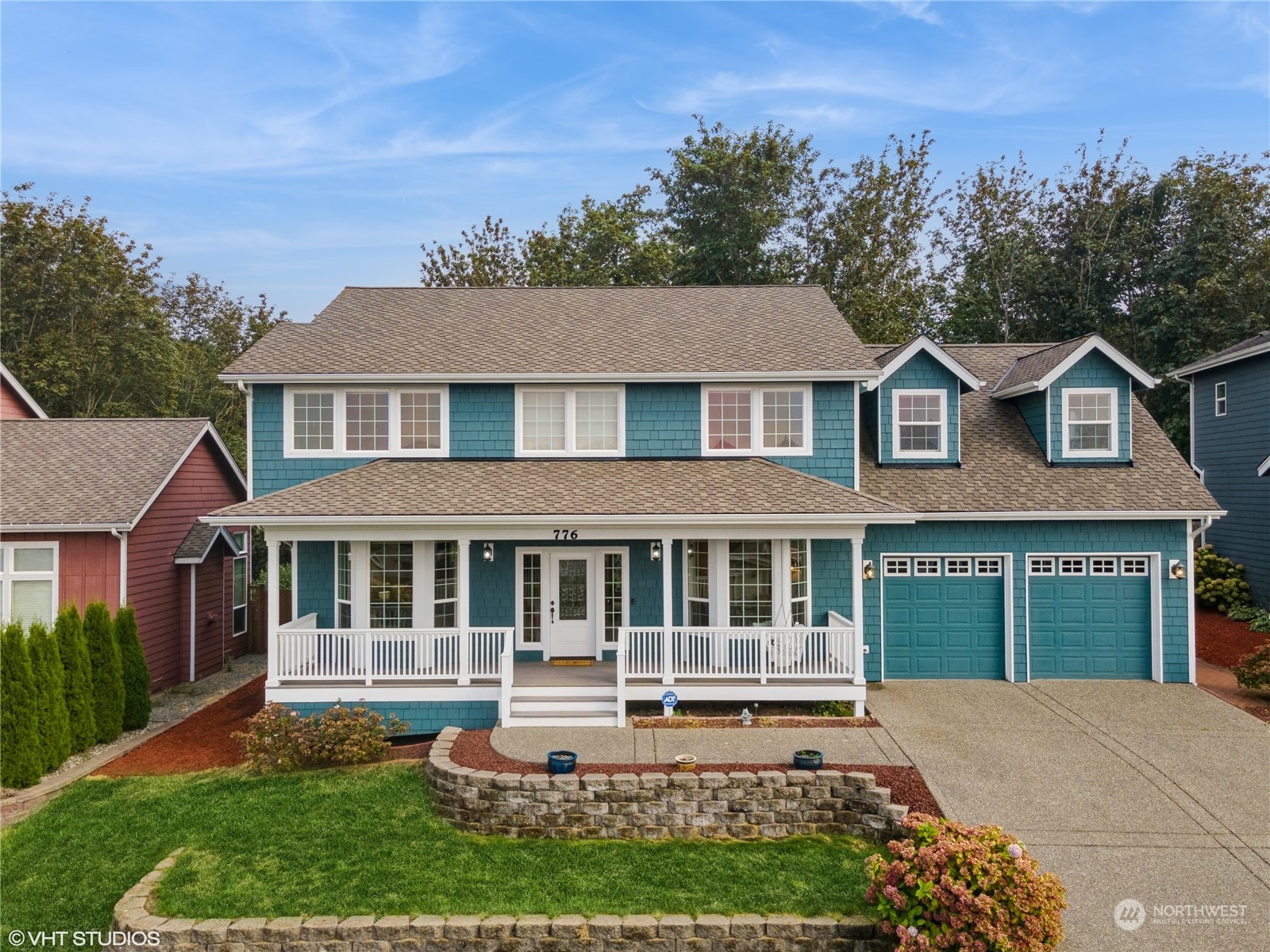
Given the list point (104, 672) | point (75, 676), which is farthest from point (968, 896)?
point (104, 672)

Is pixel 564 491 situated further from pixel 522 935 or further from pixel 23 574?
pixel 23 574

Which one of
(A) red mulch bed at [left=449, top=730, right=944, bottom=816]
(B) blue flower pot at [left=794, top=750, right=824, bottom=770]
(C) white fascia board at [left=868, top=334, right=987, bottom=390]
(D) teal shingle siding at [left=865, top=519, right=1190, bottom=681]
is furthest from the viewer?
(C) white fascia board at [left=868, top=334, right=987, bottom=390]

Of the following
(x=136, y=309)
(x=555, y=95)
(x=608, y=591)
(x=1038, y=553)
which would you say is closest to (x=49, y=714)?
(x=608, y=591)

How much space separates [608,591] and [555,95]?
1523 centimetres

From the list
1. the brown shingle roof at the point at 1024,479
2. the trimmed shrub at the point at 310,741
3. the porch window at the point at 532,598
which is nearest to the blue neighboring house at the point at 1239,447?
the brown shingle roof at the point at 1024,479

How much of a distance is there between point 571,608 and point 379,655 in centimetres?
326

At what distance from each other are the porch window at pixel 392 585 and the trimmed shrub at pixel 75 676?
420cm

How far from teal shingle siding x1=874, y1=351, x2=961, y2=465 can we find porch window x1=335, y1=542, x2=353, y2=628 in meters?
9.93

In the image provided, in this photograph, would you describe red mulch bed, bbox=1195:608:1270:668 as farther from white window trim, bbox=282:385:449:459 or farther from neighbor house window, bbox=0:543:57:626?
neighbor house window, bbox=0:543:57:626

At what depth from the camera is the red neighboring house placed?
13.0 m

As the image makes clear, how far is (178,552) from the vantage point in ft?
49.2

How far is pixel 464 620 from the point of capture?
36.3ft

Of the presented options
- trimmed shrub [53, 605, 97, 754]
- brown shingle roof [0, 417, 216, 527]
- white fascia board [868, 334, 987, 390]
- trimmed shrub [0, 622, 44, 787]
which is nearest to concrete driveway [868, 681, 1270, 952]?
white fascia board [868, 334, 987, 390]

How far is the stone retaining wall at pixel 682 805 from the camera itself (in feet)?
26.5
